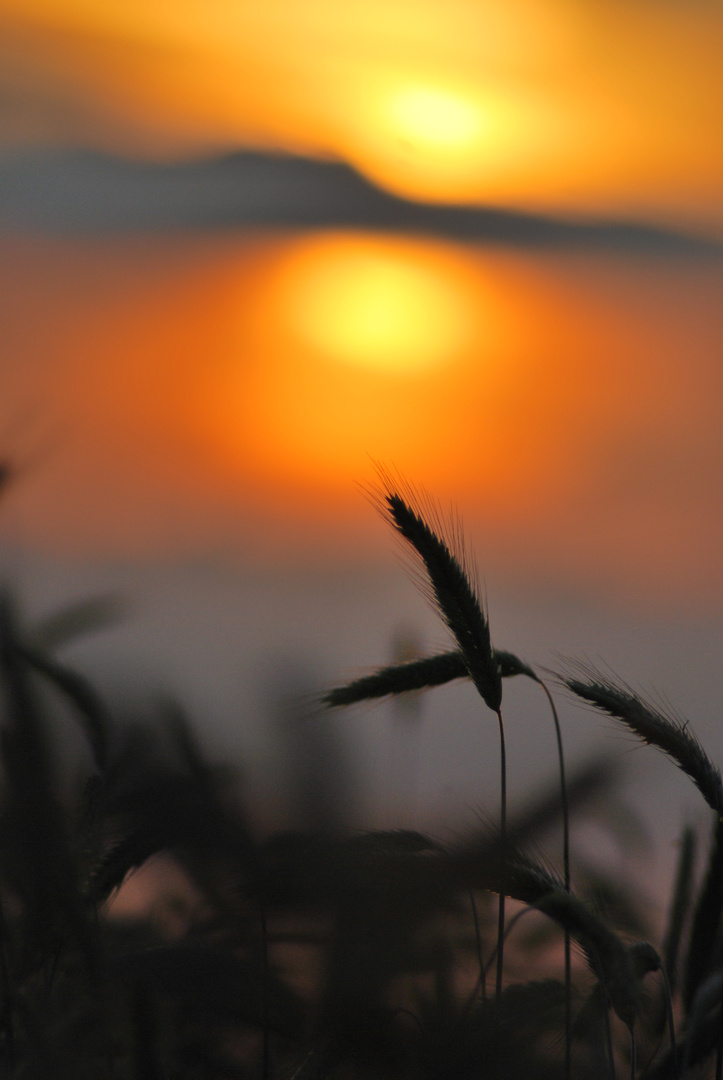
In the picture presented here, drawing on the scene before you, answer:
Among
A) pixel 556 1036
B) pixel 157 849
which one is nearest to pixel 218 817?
pixel 157 849

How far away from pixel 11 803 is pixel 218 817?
0.75m

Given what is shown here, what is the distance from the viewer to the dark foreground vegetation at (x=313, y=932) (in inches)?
81.7

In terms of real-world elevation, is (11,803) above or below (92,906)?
above

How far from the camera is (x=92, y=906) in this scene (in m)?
2.35

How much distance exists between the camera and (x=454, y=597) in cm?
205

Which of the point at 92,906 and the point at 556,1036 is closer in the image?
the point at 92,906

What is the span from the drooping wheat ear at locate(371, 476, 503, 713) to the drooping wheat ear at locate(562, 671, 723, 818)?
203mm

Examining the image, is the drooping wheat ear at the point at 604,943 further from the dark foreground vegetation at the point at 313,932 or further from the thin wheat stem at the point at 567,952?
the thin wheat stem at the point at 567,952

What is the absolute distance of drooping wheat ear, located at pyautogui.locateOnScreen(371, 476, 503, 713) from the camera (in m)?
2.04

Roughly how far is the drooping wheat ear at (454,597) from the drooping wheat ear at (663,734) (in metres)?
0.20

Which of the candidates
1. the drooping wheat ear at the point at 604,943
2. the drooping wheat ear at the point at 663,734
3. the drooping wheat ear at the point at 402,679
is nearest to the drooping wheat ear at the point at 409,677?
the drooping wheat ear at the point at 402,679

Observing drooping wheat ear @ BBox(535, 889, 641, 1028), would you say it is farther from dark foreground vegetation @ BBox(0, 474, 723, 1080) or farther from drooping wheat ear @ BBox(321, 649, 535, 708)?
drooping wheat ear @ BBox(321, 649, 535, 708)

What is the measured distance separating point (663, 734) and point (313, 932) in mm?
1598

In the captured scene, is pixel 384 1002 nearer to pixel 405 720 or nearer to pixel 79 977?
pixel 79 977
